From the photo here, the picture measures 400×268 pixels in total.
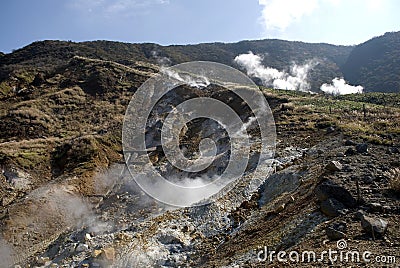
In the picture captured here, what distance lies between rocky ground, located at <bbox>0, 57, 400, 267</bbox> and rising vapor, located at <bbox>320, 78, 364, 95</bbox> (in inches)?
1772

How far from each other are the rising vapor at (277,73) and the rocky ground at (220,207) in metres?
53.3

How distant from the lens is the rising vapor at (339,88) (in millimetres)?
67606

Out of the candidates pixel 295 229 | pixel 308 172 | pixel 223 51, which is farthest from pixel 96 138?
pixel 223 51

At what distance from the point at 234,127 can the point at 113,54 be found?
57.9 meters

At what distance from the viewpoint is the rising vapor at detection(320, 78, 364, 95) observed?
2662 inches

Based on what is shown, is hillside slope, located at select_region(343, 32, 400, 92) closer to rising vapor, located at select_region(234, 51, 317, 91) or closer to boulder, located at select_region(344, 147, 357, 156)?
rising vapor, located at select_region(234, 51, 317, 91)

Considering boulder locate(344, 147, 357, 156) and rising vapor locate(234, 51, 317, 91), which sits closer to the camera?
boulder locate(344, 147, 357, 156)

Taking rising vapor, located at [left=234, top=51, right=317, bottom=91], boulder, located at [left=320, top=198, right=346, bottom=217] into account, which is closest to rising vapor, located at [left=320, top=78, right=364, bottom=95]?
rising vapor, located at [left=234, top=51, right=317, bottom=91]

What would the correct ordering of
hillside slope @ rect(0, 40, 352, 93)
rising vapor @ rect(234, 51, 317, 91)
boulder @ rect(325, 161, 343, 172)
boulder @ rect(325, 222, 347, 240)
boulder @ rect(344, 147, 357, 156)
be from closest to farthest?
boulder @ rect(325, 222, 347, 240) < boulder @ rect(325, 161, 343, 172) < boulder @ rect(344, 147, 357, 156) < hillside slope @ rect(0, 40, 352, 93) < rising vapor @ rect(234, 51, 317, 91)

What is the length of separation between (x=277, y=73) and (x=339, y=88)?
730 inches

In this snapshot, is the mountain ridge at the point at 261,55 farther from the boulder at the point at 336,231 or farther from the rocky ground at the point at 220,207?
the boulder at the point at 336,231

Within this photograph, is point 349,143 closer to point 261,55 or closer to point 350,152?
point 350,152

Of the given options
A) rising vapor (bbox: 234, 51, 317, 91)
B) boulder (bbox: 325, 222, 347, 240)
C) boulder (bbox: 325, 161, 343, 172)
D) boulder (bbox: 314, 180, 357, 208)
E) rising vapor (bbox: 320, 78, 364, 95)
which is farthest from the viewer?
rising vapor (bbox: 234, 51, 317, 91)

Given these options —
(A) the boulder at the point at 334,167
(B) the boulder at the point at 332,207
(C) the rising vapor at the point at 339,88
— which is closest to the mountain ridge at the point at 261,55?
(C) the rising vapor at the point at 339,88
